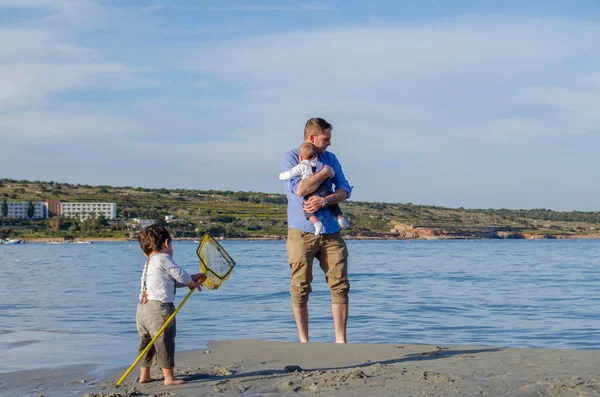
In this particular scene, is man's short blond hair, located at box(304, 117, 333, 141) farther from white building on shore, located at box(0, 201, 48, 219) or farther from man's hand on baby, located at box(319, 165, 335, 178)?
white building on shore, located at box(0, 201, 48, 219)

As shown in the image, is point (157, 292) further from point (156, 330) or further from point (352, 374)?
point (352, 374)

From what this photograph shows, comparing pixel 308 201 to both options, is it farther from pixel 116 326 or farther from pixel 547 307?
pixel 547 307

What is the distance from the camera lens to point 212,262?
219 inches

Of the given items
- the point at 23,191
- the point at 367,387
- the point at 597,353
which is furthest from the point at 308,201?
the point at 23,191

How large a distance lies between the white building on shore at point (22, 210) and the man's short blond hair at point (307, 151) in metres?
108

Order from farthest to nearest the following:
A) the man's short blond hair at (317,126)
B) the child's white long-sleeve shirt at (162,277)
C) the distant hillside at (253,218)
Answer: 1. the distant hillside at (253,218)
2. the man's short blond hair at (317,126)
3. the child's white long-sleeve shirt at (162,277)

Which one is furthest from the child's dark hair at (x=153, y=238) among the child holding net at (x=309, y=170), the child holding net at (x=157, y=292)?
the child holding net at (x=309, y=170)

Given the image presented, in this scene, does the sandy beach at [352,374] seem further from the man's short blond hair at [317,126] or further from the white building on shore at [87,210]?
the white building on shore at [87,210]

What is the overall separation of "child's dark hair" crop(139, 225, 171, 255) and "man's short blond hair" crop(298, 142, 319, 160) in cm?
152

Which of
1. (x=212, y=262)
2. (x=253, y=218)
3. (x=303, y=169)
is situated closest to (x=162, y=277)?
(x=212, y=262)

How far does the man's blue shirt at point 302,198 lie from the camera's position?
243 inches

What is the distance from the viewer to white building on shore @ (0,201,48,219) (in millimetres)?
108000

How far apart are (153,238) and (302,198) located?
59.8 inches

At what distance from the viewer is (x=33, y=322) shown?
34.6 feet
